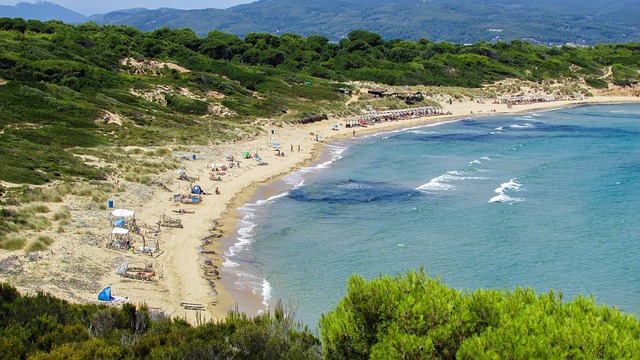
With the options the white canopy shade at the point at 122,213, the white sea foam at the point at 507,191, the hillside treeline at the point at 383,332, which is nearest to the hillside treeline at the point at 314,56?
the white canopy shade at the point at 122,213

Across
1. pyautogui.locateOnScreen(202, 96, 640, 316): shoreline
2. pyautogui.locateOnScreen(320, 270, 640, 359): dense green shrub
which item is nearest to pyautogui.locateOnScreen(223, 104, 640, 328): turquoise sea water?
pyautogui.locateOnScreen(202, 96, 640, 316): shoreline

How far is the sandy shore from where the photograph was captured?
2147 cm

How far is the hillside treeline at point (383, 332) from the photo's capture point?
11016 mm

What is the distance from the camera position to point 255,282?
82.4 ft

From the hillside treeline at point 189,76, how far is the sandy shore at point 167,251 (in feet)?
14.4

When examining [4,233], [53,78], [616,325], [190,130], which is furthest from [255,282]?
[53,78]

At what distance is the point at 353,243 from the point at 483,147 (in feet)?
99.9

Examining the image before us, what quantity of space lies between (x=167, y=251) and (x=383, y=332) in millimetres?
16194

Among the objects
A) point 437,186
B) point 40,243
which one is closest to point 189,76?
point 437,186

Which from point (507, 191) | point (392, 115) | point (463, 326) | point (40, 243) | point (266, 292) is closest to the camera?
point (463, 326)

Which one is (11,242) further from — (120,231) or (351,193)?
(351,193)

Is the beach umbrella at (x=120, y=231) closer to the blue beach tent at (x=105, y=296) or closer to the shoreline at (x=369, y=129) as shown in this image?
the shoreline at (x=369, y=129)

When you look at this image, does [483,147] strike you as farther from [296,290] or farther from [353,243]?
[296,290]

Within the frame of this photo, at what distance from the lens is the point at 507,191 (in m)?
39.1
